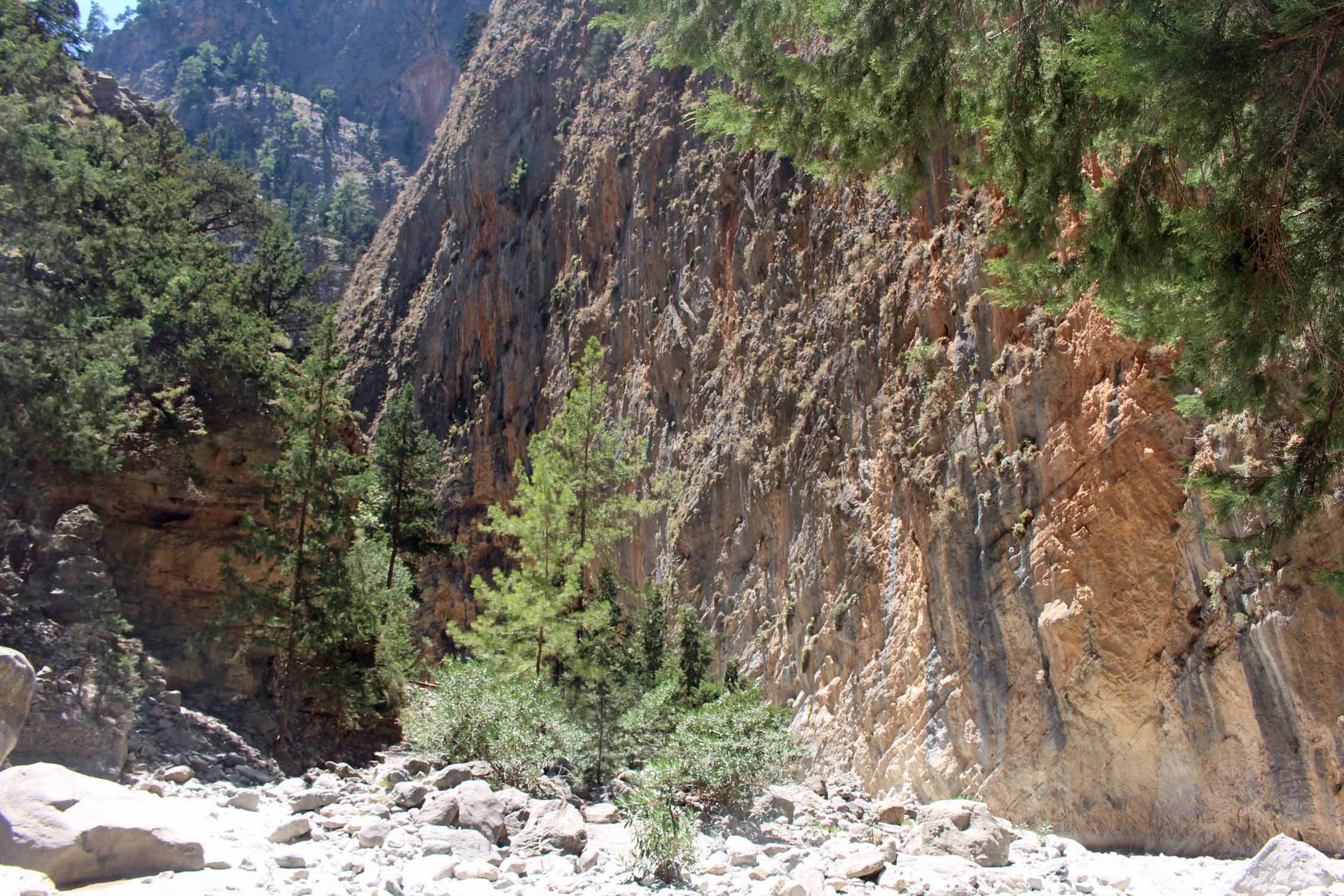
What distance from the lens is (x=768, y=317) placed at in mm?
21844

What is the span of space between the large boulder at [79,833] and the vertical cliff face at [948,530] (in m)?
8.95

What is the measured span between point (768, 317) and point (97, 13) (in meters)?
130

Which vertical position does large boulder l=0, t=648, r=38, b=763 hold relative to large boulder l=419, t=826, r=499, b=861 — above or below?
above

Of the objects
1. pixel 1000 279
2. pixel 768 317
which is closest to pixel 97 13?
pixel 768 317

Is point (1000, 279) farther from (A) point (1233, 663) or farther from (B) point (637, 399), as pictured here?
(B) point (637, 399)

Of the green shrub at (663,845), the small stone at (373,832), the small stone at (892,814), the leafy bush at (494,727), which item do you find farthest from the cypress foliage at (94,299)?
the small stone at (892,814)

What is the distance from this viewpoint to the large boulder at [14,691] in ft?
25.5

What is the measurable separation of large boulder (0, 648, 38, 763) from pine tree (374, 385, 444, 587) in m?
16.7

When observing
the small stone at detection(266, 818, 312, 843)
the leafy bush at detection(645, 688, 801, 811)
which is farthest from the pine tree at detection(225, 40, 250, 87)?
the small stone at detection(266, 818, 312, 843)

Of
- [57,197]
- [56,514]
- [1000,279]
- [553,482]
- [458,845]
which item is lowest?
[458,845]

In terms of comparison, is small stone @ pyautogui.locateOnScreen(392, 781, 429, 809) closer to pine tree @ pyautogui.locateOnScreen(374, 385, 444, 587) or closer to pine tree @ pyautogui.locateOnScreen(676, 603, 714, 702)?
pine tree @ pyautogui.locateOnScreen(676, 603, 714, 702)

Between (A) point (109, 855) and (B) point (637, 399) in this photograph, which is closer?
(A) point (109, 855)

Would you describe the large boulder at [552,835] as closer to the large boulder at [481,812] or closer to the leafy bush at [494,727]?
the large boulder at [481,812]

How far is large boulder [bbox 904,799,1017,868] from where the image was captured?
841cm
